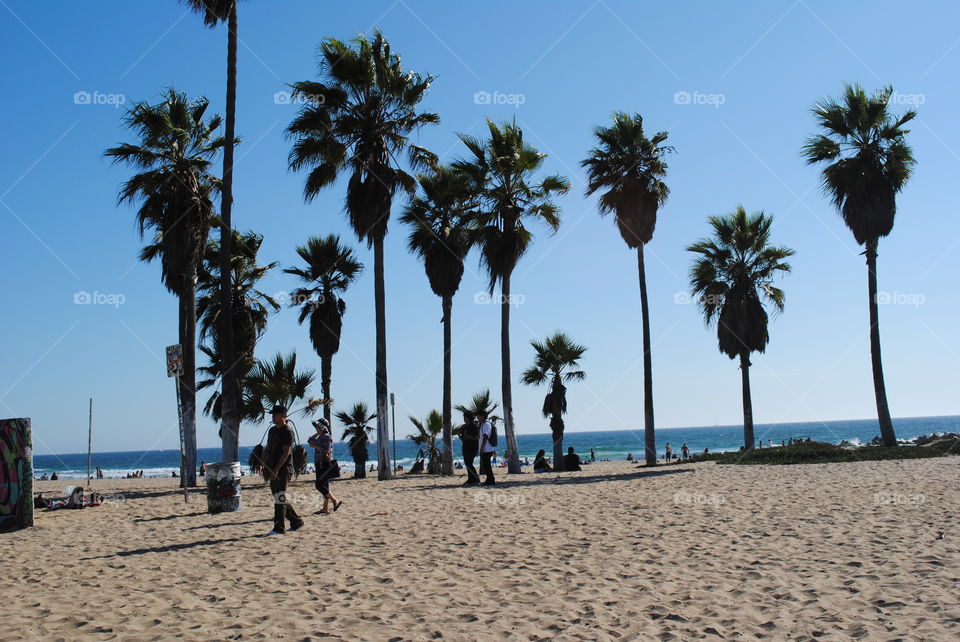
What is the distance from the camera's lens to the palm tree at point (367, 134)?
2267 centimetres

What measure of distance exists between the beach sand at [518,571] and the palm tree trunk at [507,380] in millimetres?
11010

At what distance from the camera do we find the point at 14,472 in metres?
12.5

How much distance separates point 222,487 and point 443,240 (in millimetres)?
14661

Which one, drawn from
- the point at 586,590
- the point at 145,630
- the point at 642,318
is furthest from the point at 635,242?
the point at 145,630

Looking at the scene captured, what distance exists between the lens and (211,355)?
2770cm

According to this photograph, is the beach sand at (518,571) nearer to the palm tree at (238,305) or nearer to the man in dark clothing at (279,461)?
the man in dark clothing at (279,461)

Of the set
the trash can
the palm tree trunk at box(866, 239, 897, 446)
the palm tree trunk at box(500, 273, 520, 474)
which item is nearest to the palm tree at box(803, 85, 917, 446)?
the palm tree trunk at box(866, 239, 897, 446)

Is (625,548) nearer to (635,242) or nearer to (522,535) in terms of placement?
(522,535)

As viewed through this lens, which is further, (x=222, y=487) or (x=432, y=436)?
(x=432, y=436)

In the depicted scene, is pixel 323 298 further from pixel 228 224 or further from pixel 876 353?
pixel 876 353

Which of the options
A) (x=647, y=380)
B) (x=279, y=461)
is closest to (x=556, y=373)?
(x=647, y=380)

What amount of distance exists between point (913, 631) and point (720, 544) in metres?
3.50

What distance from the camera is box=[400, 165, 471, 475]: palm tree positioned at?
1044 inches

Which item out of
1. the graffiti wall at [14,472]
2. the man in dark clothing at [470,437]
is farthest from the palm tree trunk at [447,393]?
the graffiti wall at [14,472]
